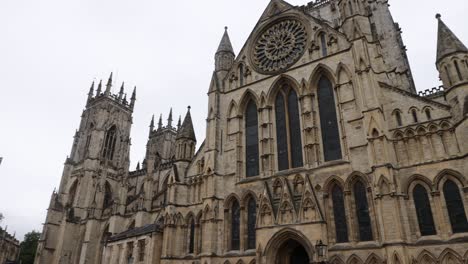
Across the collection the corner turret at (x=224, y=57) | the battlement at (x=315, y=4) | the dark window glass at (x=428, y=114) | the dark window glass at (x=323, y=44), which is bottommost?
the dark window glass at (x=428, y=114)

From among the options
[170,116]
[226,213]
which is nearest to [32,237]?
[170,116]

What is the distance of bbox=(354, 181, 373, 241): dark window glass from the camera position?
1662 cm

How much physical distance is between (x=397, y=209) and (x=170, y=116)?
5041 cm

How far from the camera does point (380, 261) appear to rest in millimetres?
15430

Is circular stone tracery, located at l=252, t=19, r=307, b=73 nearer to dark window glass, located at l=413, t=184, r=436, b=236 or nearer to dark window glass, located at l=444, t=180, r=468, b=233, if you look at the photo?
dark window glass, located at l=413, t=184, r=436, b=236

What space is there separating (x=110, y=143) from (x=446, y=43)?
47376 millimetres

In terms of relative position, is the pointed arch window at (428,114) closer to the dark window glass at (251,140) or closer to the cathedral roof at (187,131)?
the dark window glass at (251,140)

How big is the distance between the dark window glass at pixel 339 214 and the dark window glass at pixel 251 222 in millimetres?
4907

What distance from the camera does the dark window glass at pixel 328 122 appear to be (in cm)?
1925

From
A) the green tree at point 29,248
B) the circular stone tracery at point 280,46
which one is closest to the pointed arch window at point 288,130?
the circular stone tracery at point 280,46

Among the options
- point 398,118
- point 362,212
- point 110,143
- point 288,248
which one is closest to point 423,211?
point 362,212

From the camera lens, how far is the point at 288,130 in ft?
70.8

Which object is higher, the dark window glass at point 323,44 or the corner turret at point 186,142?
the dark window glass at point 323,44

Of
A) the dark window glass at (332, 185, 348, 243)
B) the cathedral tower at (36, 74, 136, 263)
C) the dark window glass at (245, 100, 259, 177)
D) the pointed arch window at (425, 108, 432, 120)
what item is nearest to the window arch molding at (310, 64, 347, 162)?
the dark window glass at (332, 185, 348, 243)
